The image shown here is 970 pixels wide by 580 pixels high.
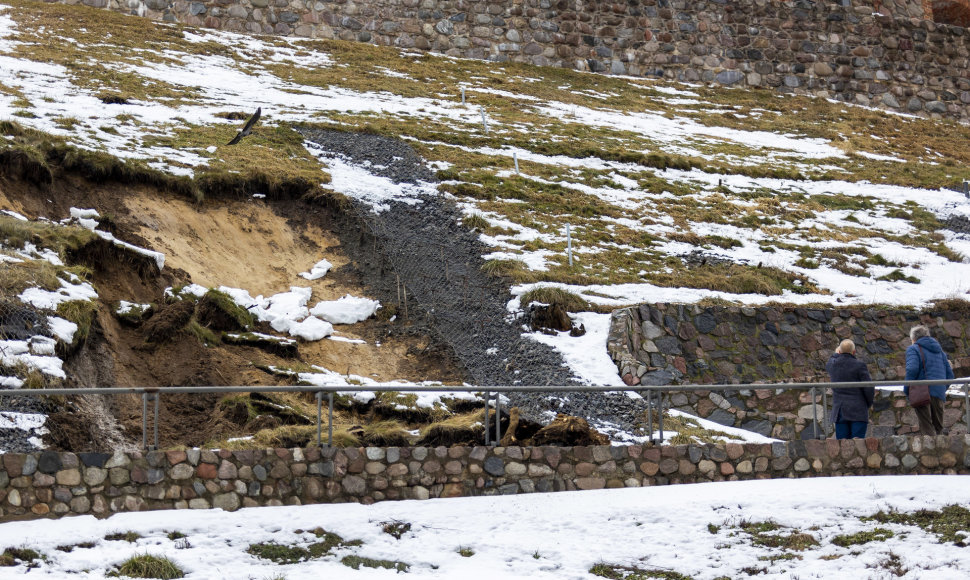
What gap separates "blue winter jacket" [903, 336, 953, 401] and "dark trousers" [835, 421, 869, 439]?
0.81 metres

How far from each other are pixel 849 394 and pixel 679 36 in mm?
24886

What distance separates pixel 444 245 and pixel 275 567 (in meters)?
9.76

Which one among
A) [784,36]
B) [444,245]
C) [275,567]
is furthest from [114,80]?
[784,36]

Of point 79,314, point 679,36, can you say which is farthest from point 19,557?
point 679,36

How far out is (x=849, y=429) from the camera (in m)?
11.8

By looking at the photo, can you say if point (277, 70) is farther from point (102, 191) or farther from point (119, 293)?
point (119, 293)

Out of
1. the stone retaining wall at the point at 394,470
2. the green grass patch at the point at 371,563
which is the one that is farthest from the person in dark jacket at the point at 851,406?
the green grass patch at the point at 371,563

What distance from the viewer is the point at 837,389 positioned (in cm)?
1182

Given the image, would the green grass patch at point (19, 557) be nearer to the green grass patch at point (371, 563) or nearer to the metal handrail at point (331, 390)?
the metal handrail at point (331, 390)

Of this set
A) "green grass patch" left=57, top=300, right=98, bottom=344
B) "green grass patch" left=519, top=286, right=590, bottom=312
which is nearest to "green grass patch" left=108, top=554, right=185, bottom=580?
"green grass patch" left=57, top=300, right=98, bottom=344

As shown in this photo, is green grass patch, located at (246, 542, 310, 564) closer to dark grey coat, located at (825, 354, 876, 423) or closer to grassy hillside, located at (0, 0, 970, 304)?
dark grey coat, located at (825, 354, 876, 423)

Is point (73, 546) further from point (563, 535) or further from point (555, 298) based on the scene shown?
point (555, 298)

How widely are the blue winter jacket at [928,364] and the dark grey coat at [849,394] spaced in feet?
1.93

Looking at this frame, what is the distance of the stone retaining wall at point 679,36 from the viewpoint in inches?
1270
